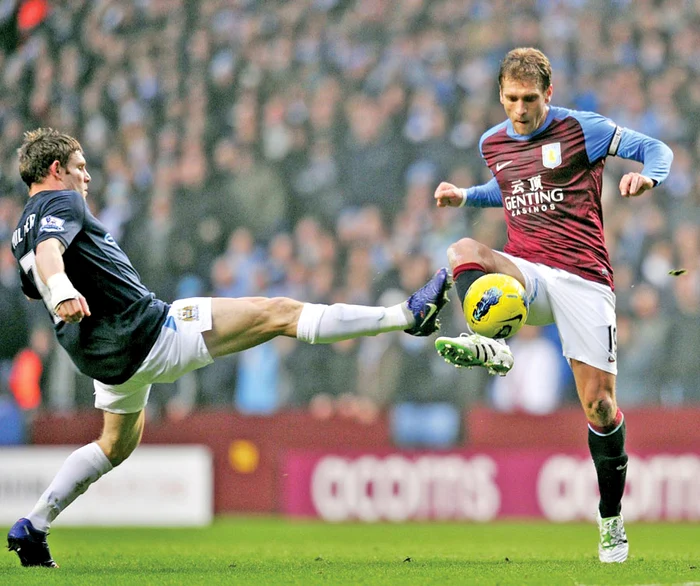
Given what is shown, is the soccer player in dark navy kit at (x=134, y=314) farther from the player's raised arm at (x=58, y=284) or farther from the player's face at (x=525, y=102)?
the player's face at (x=525, y=102)

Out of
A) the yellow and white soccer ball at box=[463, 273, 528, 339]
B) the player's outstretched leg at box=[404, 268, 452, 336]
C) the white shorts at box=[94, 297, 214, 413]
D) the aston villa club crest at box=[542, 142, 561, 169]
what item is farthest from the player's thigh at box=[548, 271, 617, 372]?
the white shorts at box=[94, 297, 214, 413]

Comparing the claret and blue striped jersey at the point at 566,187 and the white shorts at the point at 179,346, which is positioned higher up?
the claret and blue striped jersey at the point at 566,187

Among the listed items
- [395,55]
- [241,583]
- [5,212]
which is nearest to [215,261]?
[5,212]

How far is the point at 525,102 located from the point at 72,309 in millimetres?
2523

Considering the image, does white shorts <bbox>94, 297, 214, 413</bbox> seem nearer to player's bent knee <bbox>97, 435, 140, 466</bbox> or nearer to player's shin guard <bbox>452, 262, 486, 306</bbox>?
player's bent knee <bbox>97, 435, 140, 466</bbox>

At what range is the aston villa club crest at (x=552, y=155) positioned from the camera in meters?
6.13

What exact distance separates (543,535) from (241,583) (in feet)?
16.4

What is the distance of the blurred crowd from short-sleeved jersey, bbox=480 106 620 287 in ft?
18.8

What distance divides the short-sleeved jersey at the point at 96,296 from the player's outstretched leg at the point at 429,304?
4.07 ft

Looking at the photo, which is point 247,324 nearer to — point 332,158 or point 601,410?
point 601,410

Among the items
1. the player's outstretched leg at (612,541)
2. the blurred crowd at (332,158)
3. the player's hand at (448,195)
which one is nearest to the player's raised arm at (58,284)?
the player's hand at (448,195)

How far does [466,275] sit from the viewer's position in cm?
596

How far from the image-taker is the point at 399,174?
1402 centimetres

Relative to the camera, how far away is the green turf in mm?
5309
